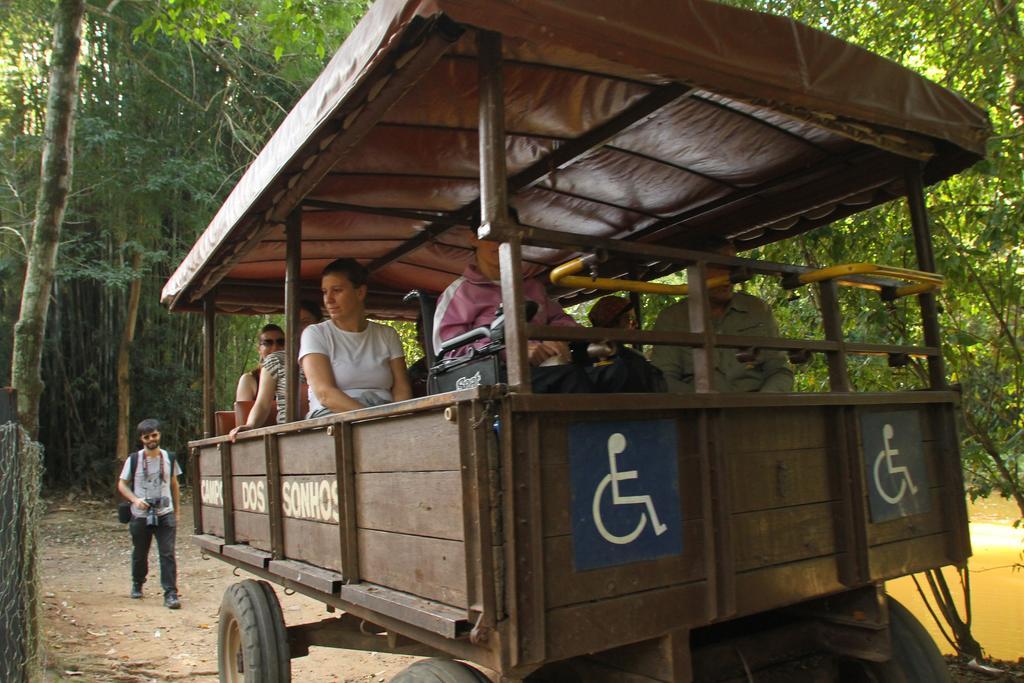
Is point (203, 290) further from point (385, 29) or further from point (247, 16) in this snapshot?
point (247, 16)

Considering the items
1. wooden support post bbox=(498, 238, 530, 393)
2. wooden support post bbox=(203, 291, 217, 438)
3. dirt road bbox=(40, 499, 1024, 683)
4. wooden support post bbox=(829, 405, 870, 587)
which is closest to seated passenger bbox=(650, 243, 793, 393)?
wooden support post bbox=(829, 405, 870, 587)

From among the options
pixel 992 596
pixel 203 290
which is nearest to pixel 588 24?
pixel 203 290

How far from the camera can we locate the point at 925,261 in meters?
3.26

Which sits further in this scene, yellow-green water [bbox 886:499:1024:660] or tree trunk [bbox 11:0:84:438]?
yellow-green water [bbox 886:499:1024:660]

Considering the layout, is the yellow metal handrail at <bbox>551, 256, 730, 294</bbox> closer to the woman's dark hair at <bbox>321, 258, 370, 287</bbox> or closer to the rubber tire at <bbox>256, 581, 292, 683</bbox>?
the woman's dark hair at <bbox>321, 258, 370, 287</bbox>

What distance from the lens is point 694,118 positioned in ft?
10.8

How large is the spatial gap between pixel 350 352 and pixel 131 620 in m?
5.47

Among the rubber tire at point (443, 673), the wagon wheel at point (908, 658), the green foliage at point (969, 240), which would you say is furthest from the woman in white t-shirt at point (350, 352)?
the green foliage at point (969, 240)

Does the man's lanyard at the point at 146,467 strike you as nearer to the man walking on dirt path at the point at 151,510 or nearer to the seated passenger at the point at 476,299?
the man walking on dirt path at the point at 151,510

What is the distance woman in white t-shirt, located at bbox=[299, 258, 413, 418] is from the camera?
3611 mm

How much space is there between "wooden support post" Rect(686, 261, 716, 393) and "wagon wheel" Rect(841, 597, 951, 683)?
1276 mm

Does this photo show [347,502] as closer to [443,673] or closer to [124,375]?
[443,673]

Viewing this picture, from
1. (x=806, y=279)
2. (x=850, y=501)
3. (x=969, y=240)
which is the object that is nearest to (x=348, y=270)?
(x=806, y=279)

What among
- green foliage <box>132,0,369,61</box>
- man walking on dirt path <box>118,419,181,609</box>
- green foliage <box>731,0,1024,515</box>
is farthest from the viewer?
man walking on dirt path <box>118,419,181,609</box>
